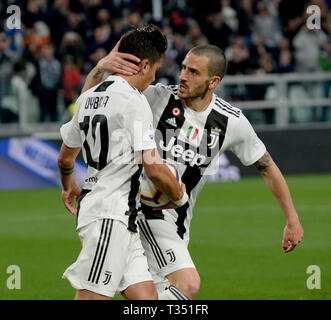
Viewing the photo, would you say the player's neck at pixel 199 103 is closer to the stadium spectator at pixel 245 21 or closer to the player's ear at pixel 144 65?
the player's ear at pixel 144 65

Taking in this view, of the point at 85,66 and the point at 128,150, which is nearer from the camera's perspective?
the point at 128,150

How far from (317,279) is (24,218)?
20.1ft

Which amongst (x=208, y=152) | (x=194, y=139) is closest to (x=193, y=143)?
(x=194, y=139)

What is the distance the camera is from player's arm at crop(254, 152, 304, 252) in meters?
6.59

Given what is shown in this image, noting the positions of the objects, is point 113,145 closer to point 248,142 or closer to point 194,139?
point 194,139

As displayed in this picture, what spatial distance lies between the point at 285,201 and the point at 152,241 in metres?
1.06

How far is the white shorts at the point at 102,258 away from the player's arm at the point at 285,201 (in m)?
1.53

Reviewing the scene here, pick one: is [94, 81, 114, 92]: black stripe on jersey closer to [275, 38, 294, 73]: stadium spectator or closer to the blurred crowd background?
the blurred crowd background

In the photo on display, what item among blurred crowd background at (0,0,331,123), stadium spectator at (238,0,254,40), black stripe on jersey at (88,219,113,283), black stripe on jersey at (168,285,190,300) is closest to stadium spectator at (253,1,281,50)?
blurred crowd background at (0,0,331,123)

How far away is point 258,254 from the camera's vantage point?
10.7m

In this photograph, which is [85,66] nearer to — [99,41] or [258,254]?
[99,41]

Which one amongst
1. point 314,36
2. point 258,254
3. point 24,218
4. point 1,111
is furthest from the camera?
point 314,36
